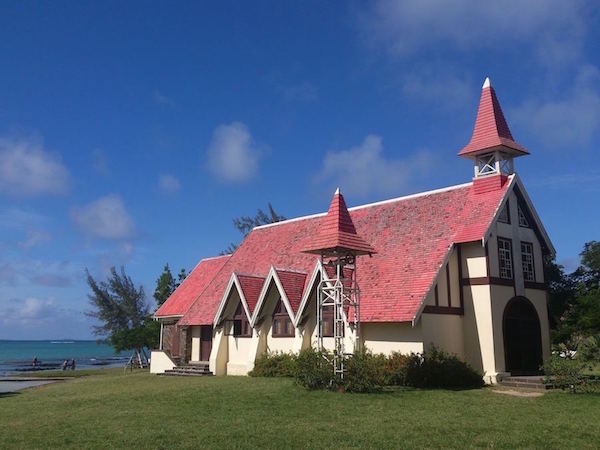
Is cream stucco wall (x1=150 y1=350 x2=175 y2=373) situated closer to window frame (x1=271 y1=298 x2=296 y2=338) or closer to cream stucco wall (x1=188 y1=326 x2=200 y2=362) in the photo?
cream stucco wall (x1=188 y1=326 x2=200 y2=362)

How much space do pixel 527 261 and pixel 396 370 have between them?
9.30 meters

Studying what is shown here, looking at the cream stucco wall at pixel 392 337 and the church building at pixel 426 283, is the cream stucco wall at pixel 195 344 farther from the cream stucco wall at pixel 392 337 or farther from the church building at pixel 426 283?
the cream stucco wall at pixel 392 337

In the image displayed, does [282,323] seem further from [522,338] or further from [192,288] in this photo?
[192,288]

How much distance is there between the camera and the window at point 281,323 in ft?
91.8

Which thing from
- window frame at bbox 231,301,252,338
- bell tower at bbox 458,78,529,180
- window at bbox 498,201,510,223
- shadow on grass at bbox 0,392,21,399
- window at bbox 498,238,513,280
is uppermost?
bell tower at bbox 458,78,529,180

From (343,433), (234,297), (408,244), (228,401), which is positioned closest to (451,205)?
(408,244)

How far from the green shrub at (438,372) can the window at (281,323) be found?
7.35 m

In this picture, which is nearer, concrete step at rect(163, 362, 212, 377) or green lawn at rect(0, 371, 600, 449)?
green lawn at rect(0, 371, 600, 449)

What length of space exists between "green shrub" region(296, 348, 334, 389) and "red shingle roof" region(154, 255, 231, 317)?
17775 millimetres

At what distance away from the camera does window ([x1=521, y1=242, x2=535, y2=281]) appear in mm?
26438

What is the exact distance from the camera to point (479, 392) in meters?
20.3

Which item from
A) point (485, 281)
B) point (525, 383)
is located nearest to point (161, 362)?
point (485, 281)

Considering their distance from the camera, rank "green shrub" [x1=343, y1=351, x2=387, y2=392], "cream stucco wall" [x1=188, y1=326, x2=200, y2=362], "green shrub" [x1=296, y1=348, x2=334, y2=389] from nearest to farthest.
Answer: "green shrub" [x1=343, y1=351, x2=387, y2=392] < "green shrub" [x1=296, y1=348, x2=334, y2=389] < "cream stucco wall" [x1=188, y1=326, x2=200, y2=362]

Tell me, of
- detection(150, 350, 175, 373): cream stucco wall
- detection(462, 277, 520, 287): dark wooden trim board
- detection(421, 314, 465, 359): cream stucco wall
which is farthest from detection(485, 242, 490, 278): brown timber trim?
detection(150, 350, 175, 373): cream stucco wall
